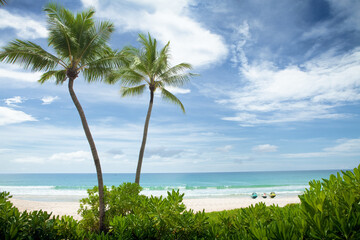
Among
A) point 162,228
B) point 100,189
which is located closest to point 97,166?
point 100,189

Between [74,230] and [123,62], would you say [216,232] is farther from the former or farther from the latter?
[123,62]

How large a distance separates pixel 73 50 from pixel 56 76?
6.68 ft

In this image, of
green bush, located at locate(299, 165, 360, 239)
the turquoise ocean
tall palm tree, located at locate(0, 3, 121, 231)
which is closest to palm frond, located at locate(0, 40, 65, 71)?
tall palm tree, located at locate(0, 3, 121, 231)

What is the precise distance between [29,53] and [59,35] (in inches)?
44.6

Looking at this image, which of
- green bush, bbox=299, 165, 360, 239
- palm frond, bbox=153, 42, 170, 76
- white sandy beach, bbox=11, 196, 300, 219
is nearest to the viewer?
green bush, bbox=299, 165, 360, 239

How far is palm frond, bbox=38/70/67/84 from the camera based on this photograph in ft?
30.3

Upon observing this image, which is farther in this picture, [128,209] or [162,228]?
[128,209]

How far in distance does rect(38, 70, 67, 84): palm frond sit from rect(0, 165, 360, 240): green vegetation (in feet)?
20.3

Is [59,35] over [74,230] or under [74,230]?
over

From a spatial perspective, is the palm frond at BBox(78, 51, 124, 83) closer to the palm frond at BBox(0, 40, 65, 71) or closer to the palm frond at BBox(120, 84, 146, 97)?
the palm frond at BBox(0, 40, 65, 71)

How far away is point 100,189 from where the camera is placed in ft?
24.2

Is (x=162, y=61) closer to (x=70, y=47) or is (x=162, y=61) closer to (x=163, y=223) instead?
(x=70, y=47)

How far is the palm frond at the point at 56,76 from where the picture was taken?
924 cm

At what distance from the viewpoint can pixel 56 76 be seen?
974 centimetres
